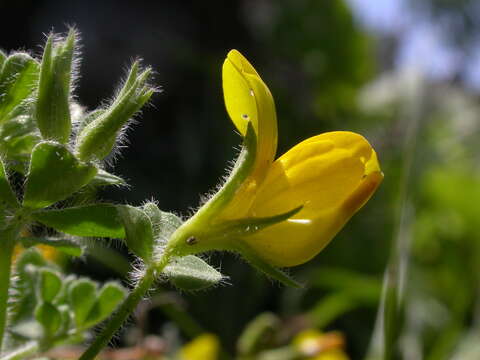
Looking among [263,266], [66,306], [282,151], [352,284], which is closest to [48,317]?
[66,306]

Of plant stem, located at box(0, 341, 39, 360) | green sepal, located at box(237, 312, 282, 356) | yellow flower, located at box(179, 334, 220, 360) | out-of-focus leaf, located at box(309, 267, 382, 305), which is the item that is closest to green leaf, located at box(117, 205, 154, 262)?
plant stem, located at box(0, 341, 39, 360)

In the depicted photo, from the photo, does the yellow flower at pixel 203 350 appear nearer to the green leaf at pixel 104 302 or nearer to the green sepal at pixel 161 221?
the green leaf at pixel 104 302

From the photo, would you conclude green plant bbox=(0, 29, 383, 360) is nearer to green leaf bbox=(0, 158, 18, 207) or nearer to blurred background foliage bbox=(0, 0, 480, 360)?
green leaf bbox=(0, 158, 18, 207)

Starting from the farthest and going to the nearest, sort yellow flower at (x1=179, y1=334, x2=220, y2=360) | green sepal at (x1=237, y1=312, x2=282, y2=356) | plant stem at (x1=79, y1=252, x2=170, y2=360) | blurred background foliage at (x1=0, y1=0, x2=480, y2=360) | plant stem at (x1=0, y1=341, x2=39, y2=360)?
blurred background foliage at (x1=0, y1=0, x2=480, y2=360), yellow flower at (x1=179, y1=334, x2=220, y2=360), green sepal at (x1=237, y1=312, x2=282, y2=356), plant stem at (x1=0, y1=341, x2=39, y2=360), plant stem at (x1=79, y1=252, x2=170, y2=360)

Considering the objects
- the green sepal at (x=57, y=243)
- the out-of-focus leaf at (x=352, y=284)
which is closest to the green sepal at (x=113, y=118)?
the green sepal at (x=57, y=243)

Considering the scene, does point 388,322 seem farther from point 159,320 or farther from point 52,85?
point 159,320

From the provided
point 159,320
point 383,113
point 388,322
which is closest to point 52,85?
point 388,322

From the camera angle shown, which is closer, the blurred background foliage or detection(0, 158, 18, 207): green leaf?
detection(0, 158, 18, 207): green leaf
